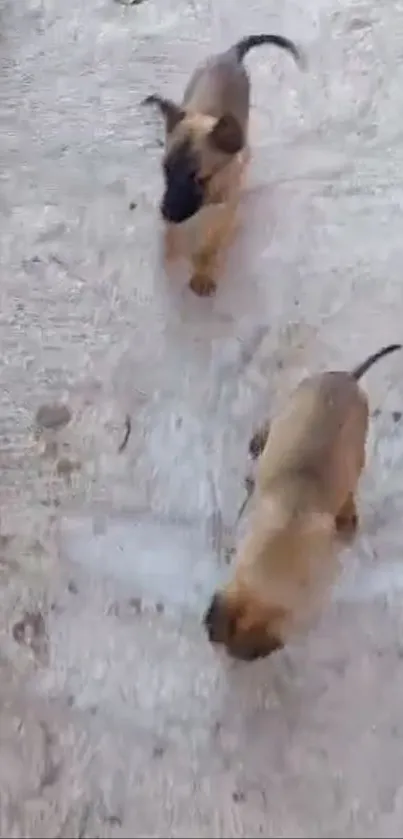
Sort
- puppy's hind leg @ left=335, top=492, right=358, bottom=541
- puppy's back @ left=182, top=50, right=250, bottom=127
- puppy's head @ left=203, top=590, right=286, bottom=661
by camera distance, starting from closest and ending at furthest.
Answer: puppy's head @ left=203, top=590, right=286, bottom=661
puppy's hind leg @ left=335, top=492, right=358, bottom=541
puppy's back @ left=182, top=50, right=250, bottom=127

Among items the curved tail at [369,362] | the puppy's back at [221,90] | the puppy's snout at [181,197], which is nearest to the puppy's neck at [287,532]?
the curved tail at [369,362]

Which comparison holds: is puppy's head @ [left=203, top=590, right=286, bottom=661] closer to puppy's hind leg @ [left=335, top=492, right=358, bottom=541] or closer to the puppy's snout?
puppy's hind leg @ [left=335, top=492, right=358, bottom=541]

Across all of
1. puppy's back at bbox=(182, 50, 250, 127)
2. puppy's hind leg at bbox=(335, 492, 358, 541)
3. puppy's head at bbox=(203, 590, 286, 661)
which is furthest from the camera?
puppy's back at bbox=(182, 50, 250, 127)

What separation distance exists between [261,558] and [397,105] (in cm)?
62

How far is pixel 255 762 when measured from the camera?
86 cm

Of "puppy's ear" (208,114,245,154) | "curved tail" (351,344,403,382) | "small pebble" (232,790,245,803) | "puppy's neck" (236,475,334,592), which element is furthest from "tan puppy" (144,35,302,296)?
"small pebble" (232,790,245,803)

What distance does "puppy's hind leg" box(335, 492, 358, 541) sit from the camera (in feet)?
3.09

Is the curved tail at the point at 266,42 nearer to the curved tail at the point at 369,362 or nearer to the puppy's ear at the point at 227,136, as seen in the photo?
the puppy's ear at the point at 227,136

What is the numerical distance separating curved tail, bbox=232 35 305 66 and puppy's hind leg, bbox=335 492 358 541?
1.51 feet

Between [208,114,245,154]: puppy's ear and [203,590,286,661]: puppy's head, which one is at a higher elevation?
[208,114,245,154]: puppy's ear

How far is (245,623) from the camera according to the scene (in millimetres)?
828

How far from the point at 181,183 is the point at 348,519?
313 millimetres

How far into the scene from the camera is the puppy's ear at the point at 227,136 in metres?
1.03

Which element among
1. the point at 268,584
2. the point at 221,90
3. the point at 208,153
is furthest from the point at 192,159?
the point at 268,584
